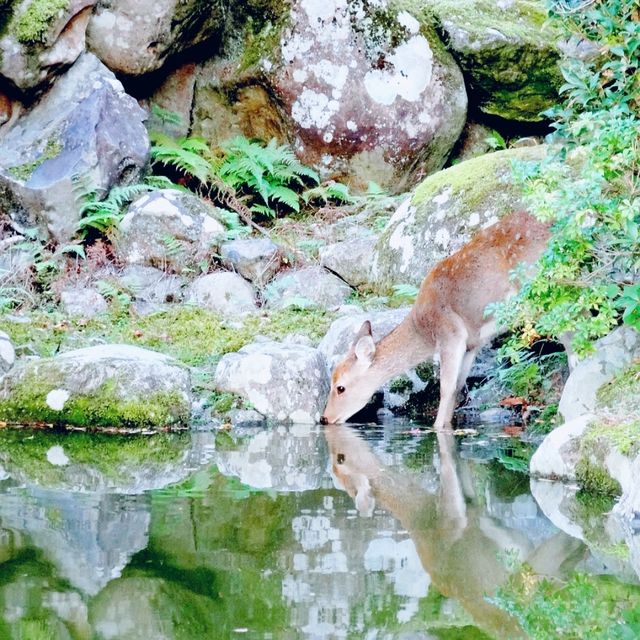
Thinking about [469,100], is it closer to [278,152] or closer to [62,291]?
[278,152]

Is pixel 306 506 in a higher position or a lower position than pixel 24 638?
lower

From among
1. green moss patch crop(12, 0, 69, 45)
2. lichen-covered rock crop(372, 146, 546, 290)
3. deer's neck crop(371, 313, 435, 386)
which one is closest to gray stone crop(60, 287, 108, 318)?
lichen-covered rock crop(372, 146, 546, 290)

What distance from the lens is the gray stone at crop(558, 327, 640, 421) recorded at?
27.5ft

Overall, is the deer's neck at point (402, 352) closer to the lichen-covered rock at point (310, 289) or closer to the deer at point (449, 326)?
the deer at point (449, 326)

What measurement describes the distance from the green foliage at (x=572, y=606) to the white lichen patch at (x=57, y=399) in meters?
5.85

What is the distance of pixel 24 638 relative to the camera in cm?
435

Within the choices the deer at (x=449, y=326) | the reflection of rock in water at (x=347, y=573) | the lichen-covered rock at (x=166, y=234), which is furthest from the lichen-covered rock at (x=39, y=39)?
the reflection of rock in water at (x=347, y=573)

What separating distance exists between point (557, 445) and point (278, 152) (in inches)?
378

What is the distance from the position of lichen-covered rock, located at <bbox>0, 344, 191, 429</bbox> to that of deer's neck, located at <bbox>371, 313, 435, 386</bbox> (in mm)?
1921

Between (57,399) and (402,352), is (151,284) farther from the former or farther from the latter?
(402,352)

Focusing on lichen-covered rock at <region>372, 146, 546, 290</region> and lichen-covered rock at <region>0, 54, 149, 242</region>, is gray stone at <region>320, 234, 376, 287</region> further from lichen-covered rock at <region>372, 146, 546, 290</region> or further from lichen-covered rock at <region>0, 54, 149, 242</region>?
lichen-covered rock at <region>0, 54, 149, 242</region>

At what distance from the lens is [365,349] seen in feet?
35.7

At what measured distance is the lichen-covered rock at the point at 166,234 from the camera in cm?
1452

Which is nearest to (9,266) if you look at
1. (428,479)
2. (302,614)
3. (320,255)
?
(320,255)
